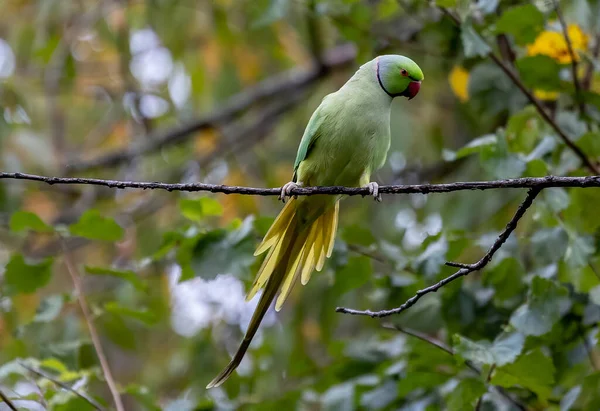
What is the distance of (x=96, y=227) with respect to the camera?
110 inches

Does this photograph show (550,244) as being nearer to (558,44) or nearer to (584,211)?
(584,211)

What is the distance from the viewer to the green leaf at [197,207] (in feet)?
8.97

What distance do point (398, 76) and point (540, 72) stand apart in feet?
1.89

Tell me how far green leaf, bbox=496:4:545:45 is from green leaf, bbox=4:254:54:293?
199cm

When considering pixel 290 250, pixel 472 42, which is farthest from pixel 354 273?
pixel 472 42

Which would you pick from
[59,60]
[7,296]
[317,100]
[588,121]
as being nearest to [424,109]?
[317,100]

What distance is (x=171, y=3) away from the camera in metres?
4.72

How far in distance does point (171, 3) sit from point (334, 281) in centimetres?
256

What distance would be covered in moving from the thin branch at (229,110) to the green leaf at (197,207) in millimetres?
2617

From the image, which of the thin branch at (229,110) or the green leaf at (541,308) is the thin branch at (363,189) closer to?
the green leaf at (541,308)

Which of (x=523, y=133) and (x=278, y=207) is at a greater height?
(x=278, y=207)

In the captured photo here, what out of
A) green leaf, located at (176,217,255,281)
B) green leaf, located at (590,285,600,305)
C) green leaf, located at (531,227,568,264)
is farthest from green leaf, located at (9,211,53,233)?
green leaf, located at (590,285,600,305)

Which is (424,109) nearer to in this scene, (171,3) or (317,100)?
(317,100)

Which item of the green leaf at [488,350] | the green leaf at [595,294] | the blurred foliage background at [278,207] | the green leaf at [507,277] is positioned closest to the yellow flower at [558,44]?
the blurred foliage background at [278,207]
